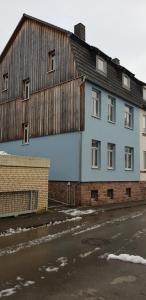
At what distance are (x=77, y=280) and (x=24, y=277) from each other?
977 mm

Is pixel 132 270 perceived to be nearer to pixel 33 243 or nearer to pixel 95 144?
pixel 33 243

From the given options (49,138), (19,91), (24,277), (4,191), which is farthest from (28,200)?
(19,91)

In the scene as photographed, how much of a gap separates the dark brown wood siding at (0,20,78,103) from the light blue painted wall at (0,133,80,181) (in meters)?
3.51

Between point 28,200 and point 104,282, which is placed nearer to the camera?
point 104,282

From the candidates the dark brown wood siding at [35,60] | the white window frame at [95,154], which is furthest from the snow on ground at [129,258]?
the dark brown wood siding at [35,60]

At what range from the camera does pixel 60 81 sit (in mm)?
20078

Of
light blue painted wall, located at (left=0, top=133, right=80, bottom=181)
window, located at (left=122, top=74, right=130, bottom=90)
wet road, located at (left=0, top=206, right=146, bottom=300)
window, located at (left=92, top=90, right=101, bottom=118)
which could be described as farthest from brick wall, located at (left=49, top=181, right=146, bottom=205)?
window, located at (left=122, top=74, right=130, bottom=90)

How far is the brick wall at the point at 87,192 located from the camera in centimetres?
1812

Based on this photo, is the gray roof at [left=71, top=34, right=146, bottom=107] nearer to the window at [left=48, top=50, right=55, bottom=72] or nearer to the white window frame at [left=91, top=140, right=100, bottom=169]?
the window at [left=48, top=50, right=55, bottom=72]

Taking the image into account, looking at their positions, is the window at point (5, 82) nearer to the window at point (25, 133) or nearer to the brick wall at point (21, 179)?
the window at point (25, 133)

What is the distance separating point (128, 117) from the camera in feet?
79.8

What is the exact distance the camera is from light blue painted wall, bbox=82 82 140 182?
1888 centimetres

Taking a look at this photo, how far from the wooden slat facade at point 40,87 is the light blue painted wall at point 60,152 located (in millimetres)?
463

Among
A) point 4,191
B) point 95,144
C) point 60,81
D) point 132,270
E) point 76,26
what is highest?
point 76,26
